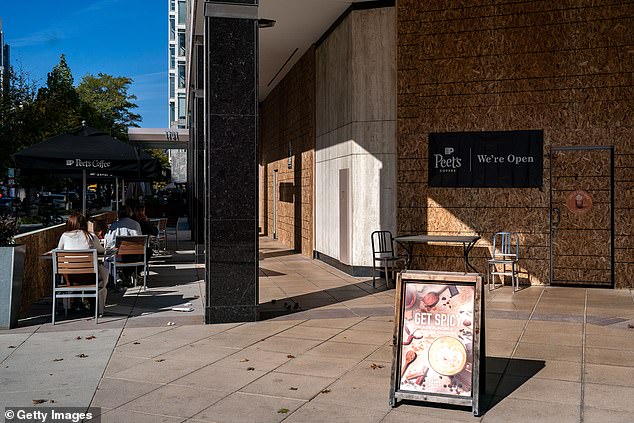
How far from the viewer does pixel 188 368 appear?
272 inches

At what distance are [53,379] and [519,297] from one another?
7827mm

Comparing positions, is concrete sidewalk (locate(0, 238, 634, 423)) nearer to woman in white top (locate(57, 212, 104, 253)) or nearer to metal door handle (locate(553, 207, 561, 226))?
woman in white top (locate(57, 212, 104, 253))

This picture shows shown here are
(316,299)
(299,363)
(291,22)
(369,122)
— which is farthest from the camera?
(291,22)

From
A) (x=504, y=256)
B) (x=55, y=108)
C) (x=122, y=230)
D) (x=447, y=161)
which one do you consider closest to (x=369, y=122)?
(x=447, y=161)

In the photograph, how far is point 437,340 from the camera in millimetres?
5664

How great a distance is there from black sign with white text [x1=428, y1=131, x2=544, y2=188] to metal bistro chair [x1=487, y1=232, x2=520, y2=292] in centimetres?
99

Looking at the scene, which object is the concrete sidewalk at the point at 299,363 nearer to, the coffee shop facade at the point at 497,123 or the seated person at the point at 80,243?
the seated person at the point at 80,243

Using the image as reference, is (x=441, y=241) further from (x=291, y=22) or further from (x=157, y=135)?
(x=157, y=135)

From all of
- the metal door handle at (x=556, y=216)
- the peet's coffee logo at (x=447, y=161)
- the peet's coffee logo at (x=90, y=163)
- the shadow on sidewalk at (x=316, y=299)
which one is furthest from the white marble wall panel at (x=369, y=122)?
the peet's coffee logo at (x=90, y=163)

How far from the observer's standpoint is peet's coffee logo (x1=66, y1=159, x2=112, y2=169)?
1170cm

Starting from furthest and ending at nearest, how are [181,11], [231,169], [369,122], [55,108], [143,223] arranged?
1. [181,11]
2. [55,108]
3. [143,223]
4. [369,122]
5. [231,169]

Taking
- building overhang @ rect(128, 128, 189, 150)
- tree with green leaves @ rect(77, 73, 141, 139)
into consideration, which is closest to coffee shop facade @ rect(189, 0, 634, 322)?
building overhang @ rect(128, 128, 189, 150)

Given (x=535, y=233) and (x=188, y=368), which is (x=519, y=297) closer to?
(x=535, y=233)
